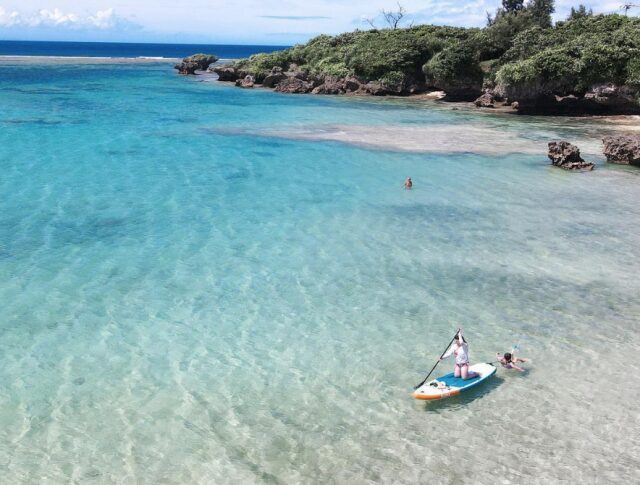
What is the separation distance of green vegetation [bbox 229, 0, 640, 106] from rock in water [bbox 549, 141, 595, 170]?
2188 centimetres

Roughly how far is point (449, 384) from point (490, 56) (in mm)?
62305

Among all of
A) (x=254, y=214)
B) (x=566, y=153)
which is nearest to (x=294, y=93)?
(x=566, y=153)

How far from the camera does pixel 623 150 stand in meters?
33.1

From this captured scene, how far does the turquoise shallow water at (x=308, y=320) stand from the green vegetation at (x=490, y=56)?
25.0 metres

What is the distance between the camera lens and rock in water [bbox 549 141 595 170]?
105 ft

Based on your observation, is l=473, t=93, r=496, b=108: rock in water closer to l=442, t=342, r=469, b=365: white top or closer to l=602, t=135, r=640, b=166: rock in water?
l=602, t=135, r=640, b=166: rock in water

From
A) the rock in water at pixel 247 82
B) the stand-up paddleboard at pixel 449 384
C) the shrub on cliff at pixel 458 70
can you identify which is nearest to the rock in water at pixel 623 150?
the stand-up paddleboard at pixel 449 384

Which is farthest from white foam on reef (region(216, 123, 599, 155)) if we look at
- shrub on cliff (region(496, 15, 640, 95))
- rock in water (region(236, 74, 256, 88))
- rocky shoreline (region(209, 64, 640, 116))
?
rock in water (region(236, 74, 256, 88))

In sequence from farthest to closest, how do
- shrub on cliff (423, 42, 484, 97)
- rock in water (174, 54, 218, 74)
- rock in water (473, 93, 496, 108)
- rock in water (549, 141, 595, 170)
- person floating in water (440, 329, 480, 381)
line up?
rock in water (174, 54, 218, 74) → shrub on cliff (423, 42, 484, 97) → rock in water (473, 93, 496, 108) → rock in water (549, 141, 595, 170) → person floating in water (440, 329, 480, 381)

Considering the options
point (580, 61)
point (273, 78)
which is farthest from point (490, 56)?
point (273, 78)

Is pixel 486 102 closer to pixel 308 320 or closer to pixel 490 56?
pixel 490 56

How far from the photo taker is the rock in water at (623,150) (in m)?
32.7

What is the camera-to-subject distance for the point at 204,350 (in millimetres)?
13617

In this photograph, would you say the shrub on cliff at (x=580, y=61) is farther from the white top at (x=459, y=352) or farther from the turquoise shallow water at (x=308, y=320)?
the white top at (x=459, y=352)
